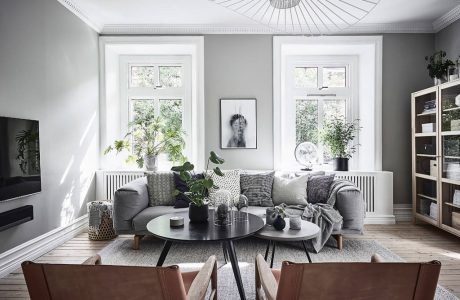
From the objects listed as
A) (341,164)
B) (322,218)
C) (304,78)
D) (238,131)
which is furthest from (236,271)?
(304,78)

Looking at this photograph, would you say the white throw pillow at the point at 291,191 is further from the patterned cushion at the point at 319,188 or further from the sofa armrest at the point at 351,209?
the sofa armrest at the point at 351,209

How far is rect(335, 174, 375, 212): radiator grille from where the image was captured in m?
4.38

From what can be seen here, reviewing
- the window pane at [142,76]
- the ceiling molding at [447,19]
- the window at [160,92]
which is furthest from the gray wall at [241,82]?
the ceiling molding at [447,19]

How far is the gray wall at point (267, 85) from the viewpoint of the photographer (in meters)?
4.54

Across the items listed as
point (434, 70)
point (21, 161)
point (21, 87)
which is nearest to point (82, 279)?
point (21, 161)

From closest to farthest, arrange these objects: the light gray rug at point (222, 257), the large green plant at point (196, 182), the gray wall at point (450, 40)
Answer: the large green plant at point (196, 182)
the light gray rug at point (222, 257)
the gray wall at point (450, 40)

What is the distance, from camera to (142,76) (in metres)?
5.10

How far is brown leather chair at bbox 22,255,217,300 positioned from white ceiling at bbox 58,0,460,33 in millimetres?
3549

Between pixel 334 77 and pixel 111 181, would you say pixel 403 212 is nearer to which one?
pixel 334 77

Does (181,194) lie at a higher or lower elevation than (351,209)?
higher

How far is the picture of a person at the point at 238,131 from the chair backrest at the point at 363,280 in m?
3.59

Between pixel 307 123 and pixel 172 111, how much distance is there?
7.33 feet

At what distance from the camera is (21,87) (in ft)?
9.72

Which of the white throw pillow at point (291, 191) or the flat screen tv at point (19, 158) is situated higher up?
the flat screen tv at point (19, 158)
